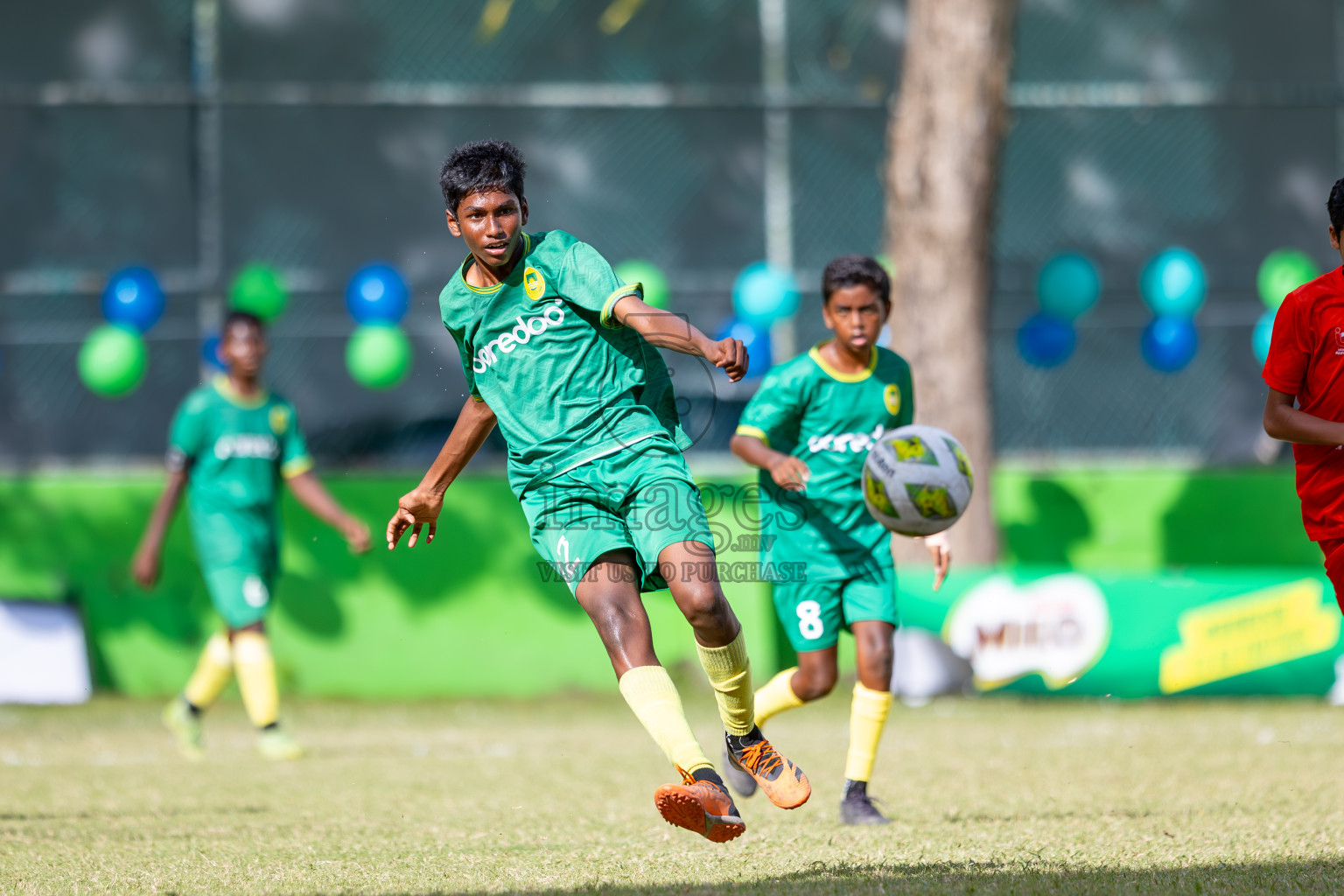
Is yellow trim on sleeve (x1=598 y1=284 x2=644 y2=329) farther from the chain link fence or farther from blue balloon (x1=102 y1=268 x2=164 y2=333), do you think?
the chain link fence

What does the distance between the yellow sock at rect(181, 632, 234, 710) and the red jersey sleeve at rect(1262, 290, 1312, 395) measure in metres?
5.92

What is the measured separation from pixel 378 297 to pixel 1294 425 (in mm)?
8035

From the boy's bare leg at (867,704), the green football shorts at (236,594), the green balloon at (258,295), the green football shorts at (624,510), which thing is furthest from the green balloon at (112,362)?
the green football shorts at (624,510)

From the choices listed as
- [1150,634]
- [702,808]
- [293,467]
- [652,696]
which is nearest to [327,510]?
[293,467]

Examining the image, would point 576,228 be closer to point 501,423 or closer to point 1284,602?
point 1284,602

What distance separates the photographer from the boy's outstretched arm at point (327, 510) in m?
8.20

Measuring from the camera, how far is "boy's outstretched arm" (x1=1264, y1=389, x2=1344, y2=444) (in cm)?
459

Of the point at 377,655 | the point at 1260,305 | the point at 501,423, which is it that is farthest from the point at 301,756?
the point at 1260,305

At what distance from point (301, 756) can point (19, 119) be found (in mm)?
9085

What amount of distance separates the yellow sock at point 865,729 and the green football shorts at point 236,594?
12.6ft

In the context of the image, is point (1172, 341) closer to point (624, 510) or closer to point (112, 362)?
point (112, 362)

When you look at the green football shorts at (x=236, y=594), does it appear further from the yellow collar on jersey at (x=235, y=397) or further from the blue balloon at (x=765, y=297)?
the blue balloon at (x=765, y=297)

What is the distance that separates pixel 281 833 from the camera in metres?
5.68

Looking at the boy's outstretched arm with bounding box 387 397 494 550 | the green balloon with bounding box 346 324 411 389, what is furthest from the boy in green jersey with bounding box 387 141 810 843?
the green balloon with bounding box 346 324 411 389
